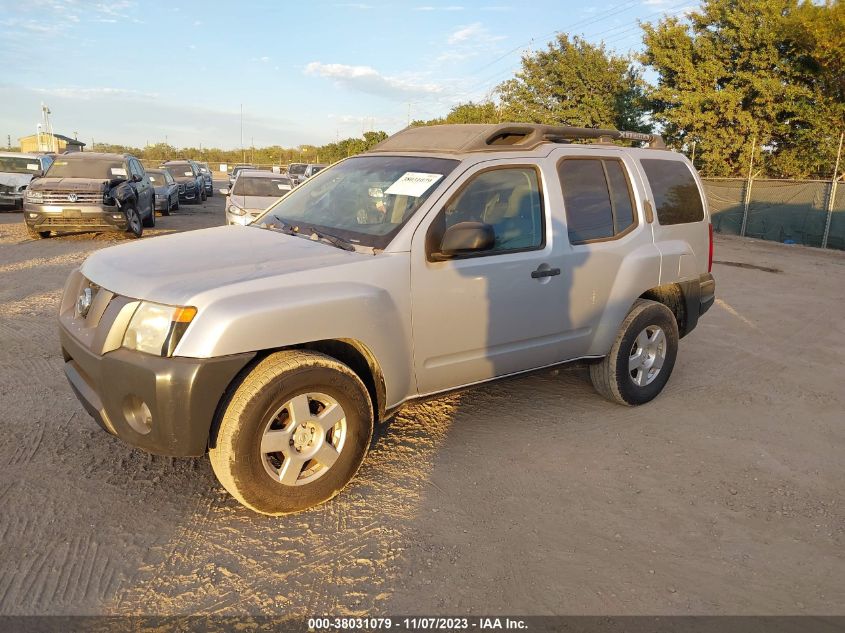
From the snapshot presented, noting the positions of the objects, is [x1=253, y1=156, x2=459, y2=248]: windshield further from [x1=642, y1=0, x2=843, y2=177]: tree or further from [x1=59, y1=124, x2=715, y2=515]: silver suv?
[x1=642, y1=0, x2=843, y2=177]: tree

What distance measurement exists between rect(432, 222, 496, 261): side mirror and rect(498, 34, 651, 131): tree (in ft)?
90.5

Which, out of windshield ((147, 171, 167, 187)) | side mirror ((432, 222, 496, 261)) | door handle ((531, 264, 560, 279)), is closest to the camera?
side mirror ((432, 222, 496, 261))

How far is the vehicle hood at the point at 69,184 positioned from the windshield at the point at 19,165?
6885 mm

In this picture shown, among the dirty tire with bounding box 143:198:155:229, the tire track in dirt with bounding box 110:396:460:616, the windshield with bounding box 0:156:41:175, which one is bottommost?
the tire track in dirt with bounding box 110:396:460:616

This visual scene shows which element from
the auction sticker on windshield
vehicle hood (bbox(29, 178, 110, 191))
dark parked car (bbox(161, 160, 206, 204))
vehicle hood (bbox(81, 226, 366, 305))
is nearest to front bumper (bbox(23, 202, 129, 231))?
vehicle hood (bbox(29, 178, 110, 191))

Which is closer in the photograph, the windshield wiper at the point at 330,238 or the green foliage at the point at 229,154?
the windshield wiper at the point at 330,238

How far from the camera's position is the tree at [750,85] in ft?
68.0

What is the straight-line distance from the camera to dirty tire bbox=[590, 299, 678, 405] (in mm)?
4488

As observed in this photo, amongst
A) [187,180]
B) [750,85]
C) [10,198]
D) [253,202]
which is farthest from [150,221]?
[750,85]

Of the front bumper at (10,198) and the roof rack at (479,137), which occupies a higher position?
the roof rack at (479,137)

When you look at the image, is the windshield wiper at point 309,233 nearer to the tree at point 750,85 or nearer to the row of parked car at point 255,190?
the row of parked car at point 255,190

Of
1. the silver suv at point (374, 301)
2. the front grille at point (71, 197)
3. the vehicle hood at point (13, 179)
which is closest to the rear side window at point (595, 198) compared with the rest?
the silver suv at point (374, 301)

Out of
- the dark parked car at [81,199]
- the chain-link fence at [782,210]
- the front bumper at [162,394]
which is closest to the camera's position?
the front bumper at [162,394]

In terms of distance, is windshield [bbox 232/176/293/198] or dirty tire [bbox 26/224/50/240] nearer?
dirty tire [bbox 26/224/50/240]
